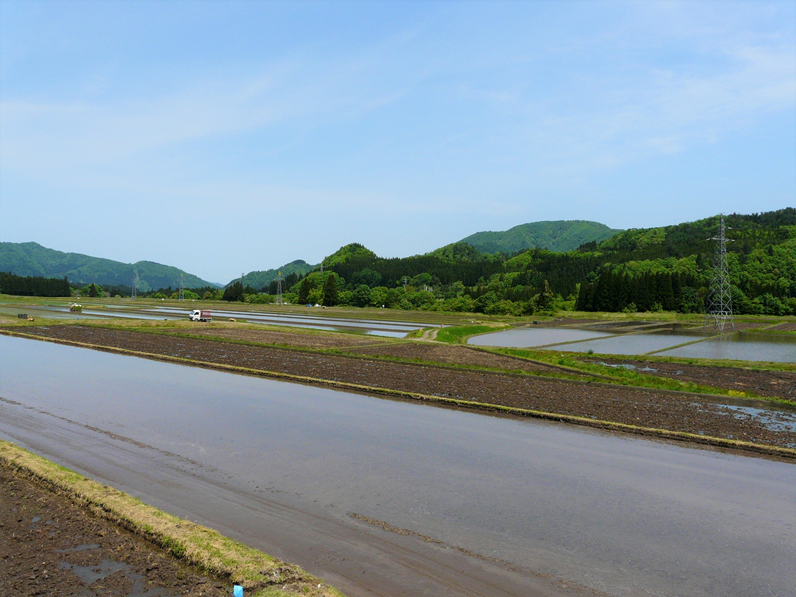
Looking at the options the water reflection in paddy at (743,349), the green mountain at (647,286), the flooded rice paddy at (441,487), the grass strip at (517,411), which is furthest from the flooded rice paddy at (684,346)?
the green mountain at (647,286)

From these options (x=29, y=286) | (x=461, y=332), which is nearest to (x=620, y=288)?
(x=461, y=332)

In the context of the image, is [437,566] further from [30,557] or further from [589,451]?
[589,451]

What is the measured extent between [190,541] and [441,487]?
5267mm

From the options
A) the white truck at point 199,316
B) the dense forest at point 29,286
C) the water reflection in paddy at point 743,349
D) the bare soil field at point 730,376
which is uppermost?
the dense forest at point 29,286

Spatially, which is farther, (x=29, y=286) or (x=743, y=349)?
(x=29, y=286)

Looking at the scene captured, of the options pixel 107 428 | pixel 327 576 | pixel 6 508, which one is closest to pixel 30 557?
pixel 6 508

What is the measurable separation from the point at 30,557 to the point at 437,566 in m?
5.97

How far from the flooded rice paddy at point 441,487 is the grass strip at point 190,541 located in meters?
0.49

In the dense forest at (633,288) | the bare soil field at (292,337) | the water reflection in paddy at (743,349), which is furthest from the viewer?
the dense forest at (633,288)

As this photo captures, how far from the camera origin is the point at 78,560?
7.84m

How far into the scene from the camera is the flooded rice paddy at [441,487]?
27.0ft

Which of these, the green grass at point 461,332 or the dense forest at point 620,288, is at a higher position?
the dense forest at point 620,288

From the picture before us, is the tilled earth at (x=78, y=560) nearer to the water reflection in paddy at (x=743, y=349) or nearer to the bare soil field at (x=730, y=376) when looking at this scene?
the bare soil field at (x=730, y=376)

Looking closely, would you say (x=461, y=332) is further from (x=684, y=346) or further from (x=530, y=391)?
(x=530, y=391)
